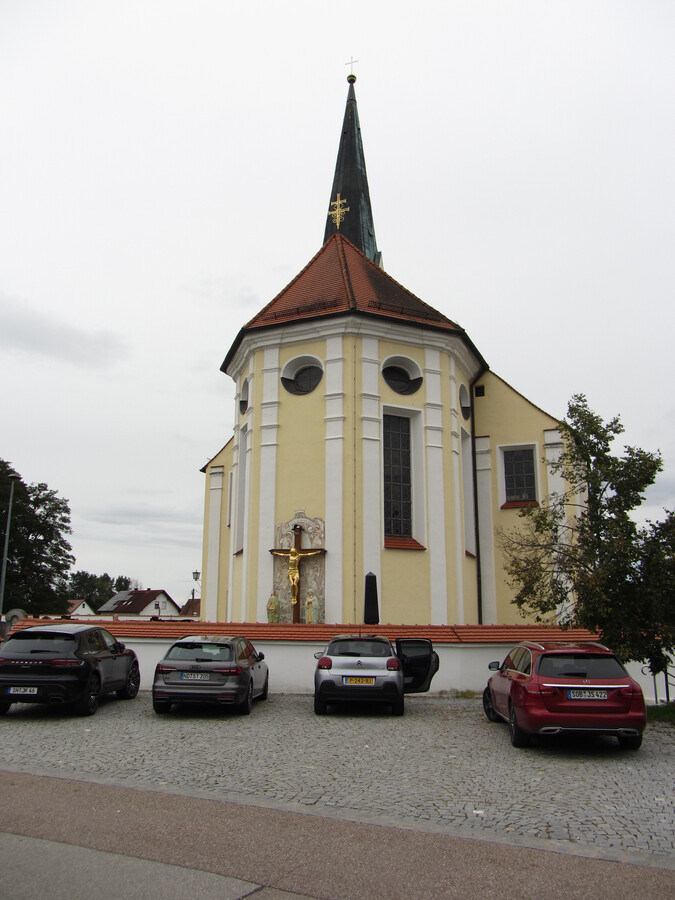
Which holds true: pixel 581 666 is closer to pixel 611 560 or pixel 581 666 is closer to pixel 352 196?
pixel 611 560

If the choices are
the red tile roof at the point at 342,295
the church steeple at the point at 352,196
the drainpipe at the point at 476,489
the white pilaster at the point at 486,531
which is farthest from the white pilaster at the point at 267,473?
the church steeple at the point at 352,196

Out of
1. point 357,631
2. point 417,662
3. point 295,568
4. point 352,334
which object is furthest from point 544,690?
point 352,334

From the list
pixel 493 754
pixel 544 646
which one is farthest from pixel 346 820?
pixel 544 646

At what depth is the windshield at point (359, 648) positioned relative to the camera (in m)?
12.6

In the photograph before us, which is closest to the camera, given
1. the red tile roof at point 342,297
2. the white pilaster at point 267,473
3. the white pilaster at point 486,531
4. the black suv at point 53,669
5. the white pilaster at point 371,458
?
the black suv at point 53,669

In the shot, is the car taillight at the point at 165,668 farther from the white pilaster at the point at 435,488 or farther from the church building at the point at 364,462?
the white pilaster at the point at 435,488

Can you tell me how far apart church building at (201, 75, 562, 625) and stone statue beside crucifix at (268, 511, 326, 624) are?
4 cm

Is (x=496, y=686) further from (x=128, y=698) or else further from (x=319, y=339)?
(x=319, y=339)

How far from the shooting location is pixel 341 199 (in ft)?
111

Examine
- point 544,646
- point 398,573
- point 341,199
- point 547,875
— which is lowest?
point 547,875

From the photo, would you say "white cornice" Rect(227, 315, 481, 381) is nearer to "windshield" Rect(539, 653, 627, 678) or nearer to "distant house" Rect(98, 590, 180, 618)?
"windshield" Rect(539, 653, 627, 678)

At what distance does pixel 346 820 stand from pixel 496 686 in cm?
584

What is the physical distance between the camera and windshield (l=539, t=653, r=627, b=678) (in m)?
9.59

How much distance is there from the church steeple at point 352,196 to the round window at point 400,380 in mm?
10516
